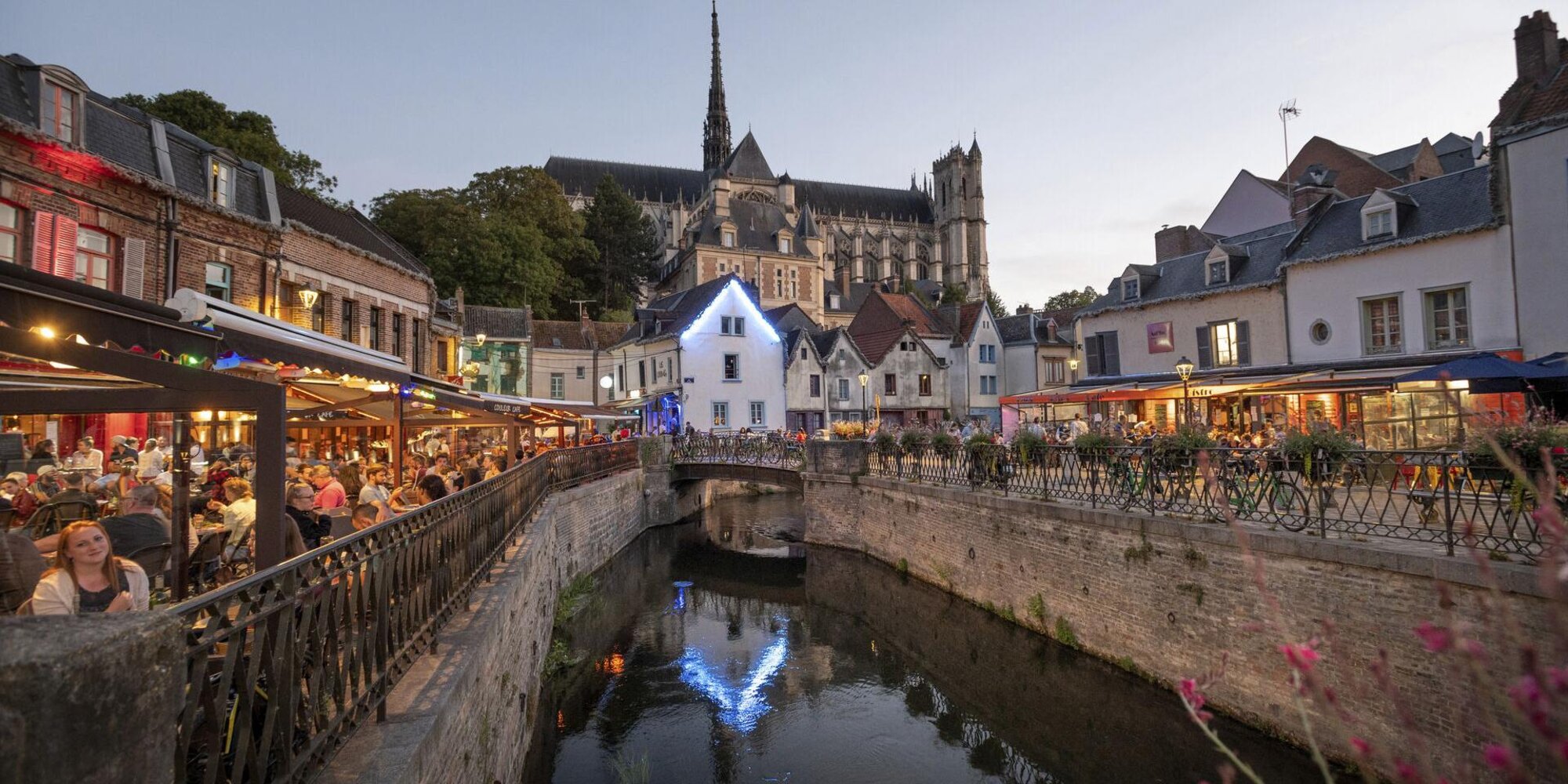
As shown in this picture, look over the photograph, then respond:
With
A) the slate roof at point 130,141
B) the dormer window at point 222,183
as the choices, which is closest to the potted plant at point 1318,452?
Answer: the slate roof at point 130,141

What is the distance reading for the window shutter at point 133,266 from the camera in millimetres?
15344

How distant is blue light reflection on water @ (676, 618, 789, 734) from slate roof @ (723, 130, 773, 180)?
78.9m

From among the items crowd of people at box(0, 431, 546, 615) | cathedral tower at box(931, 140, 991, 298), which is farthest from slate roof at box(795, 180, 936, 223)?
crowd of people at box(0, 431, 546, 615)

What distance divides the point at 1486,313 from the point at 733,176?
75897 mm

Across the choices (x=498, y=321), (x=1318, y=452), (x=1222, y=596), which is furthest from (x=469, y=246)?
(x=1318, y=452)

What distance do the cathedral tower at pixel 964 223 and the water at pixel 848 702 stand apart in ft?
289

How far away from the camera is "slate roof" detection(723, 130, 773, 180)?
292ft

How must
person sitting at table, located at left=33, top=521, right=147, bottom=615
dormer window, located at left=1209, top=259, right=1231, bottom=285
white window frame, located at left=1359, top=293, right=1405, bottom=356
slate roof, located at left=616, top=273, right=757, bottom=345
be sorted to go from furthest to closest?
slate roof, located at left=616, top=273, right=757, bottom=345
dormer window, located at left=1209, top=259, right=1231, bottom=285
white window frame, located at left=1359, top=293, right=1405, bottom=356
person sitting at table, located at left=33, top=521, right=147, bottom=615

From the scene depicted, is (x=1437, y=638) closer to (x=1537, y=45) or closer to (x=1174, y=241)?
(x=1537, y=45)

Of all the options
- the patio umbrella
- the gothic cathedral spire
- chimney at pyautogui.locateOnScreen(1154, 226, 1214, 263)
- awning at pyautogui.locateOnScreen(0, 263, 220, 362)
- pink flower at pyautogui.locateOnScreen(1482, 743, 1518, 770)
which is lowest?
pink flower at pyautogui.locateOnScreen(1482, 743, 1518, 770)

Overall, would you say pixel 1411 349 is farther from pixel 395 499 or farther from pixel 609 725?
pixel 395 499

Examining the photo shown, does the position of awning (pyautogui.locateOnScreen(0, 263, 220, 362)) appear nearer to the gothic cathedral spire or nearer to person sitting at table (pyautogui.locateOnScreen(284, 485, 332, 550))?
person sitting at table (pyautogui.locateOnScreen(284, 485, 332, 550))

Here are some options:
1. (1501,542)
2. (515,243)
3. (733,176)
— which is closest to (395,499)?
(1501,542)

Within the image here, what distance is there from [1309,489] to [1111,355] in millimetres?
21854
